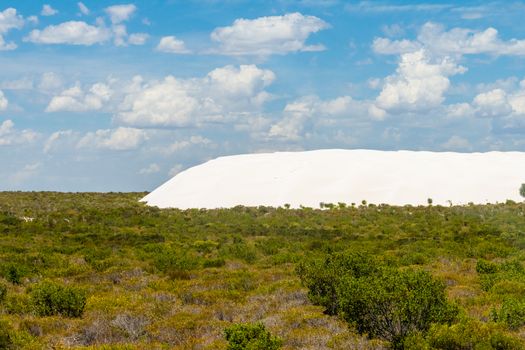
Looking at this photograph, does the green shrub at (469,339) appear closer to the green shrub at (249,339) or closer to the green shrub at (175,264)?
the green shrub at (249,339)

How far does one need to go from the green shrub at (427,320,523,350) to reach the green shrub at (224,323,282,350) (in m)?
2.38

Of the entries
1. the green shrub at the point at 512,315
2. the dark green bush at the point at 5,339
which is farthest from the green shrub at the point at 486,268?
the dark green bush at the point at 5,339

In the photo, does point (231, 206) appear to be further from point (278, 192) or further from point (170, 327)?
point (170, 327)

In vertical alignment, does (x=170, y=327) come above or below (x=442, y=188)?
below

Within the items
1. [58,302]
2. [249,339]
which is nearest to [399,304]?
[249,339]

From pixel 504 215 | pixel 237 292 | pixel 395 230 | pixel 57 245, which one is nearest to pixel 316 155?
pixel 504 215

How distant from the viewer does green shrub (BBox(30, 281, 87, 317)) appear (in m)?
11.7

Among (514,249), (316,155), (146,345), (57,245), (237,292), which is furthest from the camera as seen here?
(316,155)

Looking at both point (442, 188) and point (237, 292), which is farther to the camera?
point (442, 188)

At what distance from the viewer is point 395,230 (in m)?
32.1

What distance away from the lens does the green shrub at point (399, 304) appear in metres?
8.80

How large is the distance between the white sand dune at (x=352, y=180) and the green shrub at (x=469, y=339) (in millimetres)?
42595

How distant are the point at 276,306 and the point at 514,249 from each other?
13.8m

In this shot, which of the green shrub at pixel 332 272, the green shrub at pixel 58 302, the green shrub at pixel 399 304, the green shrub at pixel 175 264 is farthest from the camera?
the green shrub at pixel 175 264
